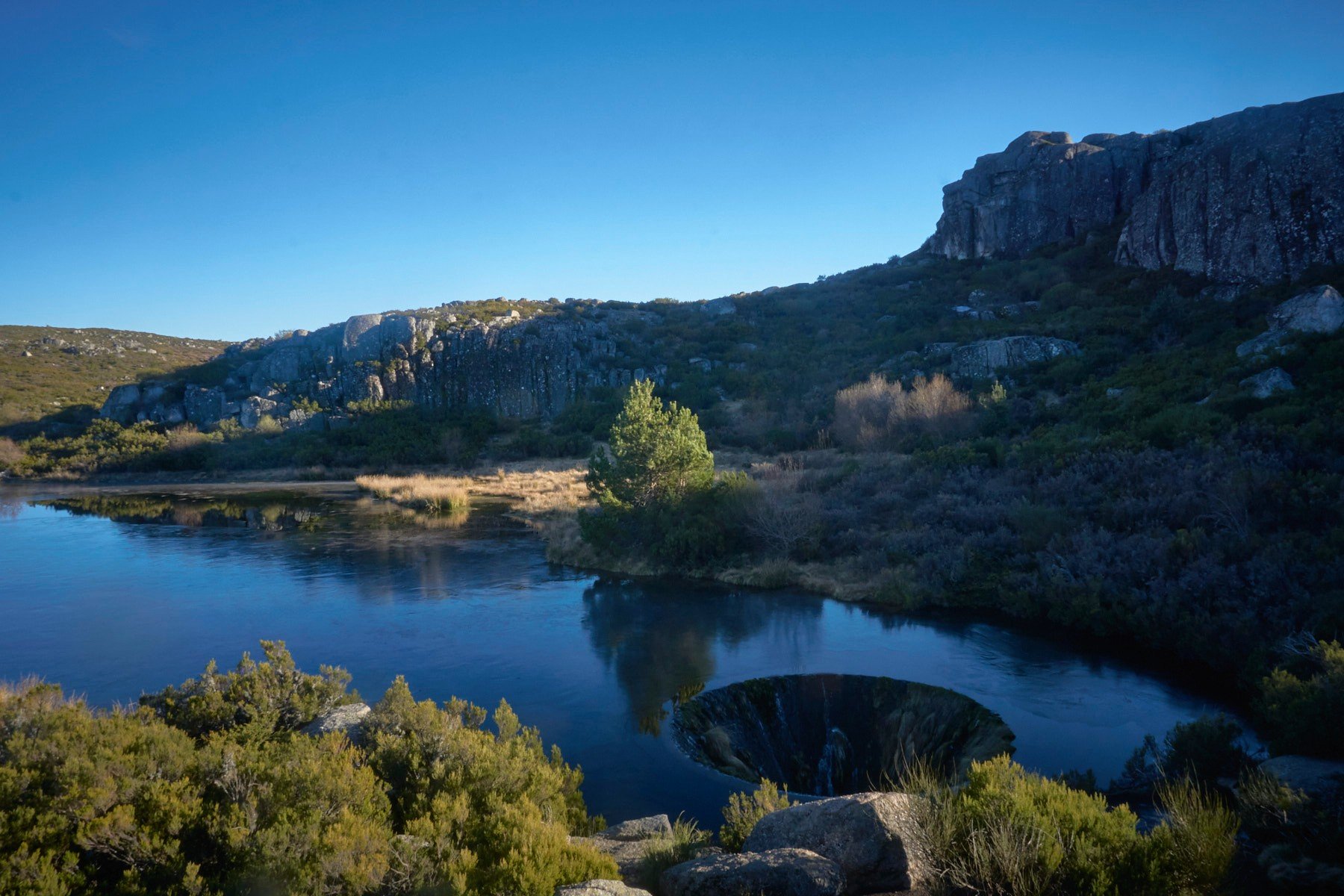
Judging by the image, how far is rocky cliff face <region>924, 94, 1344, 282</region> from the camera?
36719mm

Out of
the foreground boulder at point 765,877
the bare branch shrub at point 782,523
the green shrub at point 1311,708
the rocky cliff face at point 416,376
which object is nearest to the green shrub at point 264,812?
the foreground boulder at point 765,877

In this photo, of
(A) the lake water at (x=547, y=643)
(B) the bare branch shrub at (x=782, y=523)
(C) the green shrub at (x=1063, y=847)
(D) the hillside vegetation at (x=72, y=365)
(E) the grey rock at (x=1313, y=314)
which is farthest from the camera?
(D) the hillside vegetation at (x=72, y=365)

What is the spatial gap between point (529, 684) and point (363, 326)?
238 ft

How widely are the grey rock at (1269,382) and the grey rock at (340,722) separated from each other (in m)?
25.2

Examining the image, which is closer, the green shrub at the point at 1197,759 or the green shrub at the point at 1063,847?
the green shrub at the point at 1063,847

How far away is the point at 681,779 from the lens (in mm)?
10164

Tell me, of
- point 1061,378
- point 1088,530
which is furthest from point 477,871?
point 1061,378

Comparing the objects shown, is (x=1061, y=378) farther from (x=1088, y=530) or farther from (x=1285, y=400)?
(x=1088, y=530)

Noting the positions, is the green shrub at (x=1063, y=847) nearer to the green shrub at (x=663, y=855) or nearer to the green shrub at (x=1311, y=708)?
the green shrub at (x=663, y=855)

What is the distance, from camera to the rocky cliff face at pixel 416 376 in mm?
67562

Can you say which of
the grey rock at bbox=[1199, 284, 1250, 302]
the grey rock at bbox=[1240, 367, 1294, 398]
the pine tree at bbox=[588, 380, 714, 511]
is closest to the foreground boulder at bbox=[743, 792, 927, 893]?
the pine tree at bbox=[588, 380, 714, 511]

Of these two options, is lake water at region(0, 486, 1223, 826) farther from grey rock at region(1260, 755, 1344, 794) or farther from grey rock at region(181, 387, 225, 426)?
grey rock at region(181, 387, 225, 426)

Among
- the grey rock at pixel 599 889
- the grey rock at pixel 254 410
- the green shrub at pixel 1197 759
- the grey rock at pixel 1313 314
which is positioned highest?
the grey rock at pixel 1313 314

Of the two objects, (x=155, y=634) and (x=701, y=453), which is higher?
(x=701, y=453)
